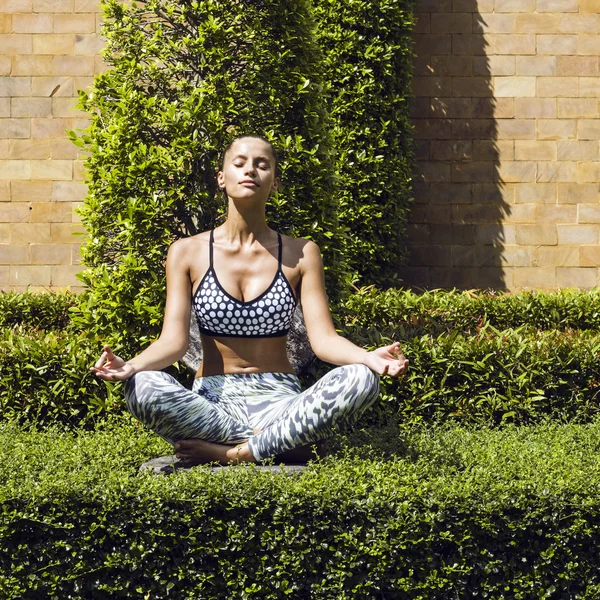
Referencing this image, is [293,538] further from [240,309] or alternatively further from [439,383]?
[439,383]

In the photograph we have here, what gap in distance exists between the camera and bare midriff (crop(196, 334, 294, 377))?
385 cm

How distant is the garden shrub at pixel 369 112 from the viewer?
8922 mm

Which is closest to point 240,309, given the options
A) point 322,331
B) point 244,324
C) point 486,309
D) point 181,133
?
point 244,324

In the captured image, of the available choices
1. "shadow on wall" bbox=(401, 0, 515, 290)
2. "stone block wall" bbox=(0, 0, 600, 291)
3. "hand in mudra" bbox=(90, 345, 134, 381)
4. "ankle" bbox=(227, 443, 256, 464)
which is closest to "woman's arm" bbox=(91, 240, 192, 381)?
"hand in mudra" bbox=(90, 345, 134, 381)

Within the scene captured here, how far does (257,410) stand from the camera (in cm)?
373

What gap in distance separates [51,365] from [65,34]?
5.37m

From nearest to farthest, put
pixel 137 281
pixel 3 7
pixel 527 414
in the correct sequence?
pixel 137 281, pixel 527 414, pixel 3 7

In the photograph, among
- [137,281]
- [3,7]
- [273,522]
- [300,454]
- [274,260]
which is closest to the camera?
[273,522]

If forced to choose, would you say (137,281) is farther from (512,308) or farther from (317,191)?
(512,308)

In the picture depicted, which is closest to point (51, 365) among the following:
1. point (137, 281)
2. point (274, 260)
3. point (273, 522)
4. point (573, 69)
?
point (137, 281)

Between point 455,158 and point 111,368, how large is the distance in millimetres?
6939

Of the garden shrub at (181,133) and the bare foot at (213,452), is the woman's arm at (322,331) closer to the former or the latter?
the bare foot at (213,452)

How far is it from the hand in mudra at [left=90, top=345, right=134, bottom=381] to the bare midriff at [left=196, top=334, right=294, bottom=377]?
548mm

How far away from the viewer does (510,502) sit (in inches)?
126
